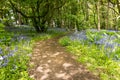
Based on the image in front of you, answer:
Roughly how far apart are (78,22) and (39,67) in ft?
66.9

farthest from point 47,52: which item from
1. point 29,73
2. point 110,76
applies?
point 110,76

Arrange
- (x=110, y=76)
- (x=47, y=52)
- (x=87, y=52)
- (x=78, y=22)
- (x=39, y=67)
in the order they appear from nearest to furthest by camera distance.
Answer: (x=110, y=76)
(x=39, y=67)
(x=87, y=52)
(x=47, y=52)
(x=78, y=22)

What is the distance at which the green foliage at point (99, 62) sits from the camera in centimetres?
658

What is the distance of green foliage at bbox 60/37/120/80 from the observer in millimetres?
6580

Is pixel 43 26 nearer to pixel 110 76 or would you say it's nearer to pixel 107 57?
pixel 107 57

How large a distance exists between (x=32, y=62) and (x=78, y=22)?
65.2ft

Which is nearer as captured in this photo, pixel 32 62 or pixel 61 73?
pixel 61 73

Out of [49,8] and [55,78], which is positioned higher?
[49,8]

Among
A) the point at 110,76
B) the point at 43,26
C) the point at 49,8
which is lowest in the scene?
the point at 110,76

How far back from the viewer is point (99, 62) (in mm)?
7762

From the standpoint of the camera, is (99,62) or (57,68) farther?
(99,62)

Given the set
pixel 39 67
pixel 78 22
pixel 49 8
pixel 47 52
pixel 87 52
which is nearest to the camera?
pixel 39 67

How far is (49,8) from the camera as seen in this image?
62.1 ft

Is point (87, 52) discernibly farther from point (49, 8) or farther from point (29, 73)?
point (49, 8)
